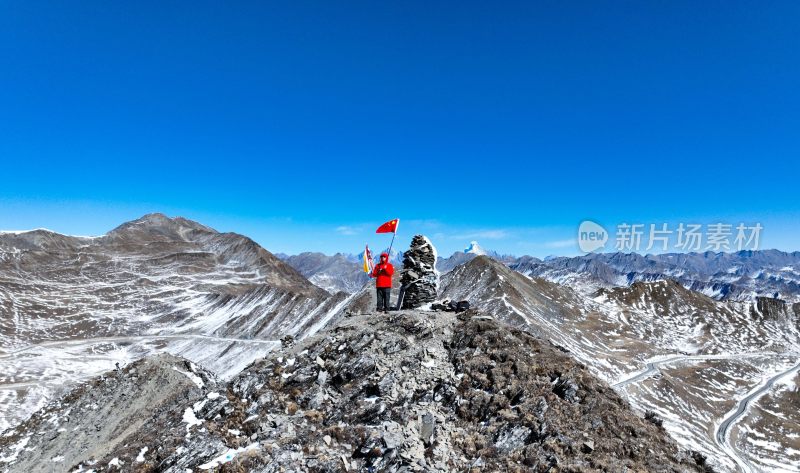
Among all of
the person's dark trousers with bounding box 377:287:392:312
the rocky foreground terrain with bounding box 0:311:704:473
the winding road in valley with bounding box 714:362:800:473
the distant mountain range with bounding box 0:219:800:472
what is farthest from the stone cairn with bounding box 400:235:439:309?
the winding road in valley with bounding box 714:362:800:473

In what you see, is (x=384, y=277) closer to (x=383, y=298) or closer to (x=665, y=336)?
(x=383, y=298)

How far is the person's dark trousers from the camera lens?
29.5m

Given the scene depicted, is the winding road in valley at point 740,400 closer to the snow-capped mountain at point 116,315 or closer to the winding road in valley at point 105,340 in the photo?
the snow-capped mountain at point 116,315

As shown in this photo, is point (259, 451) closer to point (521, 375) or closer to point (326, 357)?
point (326, 357)

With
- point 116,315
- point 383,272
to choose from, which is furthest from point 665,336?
point 116,315

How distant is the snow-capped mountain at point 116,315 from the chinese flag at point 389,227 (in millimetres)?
65372

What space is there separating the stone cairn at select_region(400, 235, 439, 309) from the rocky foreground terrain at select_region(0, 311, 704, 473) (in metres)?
4.93

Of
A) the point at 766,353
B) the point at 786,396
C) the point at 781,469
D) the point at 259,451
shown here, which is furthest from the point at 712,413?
the point at 259,451

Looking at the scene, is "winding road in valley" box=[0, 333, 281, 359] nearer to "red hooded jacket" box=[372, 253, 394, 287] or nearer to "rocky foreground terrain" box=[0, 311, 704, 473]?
"red hooded jacket" box=[372, 253, 394, 287]

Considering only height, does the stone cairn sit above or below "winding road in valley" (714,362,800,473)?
above

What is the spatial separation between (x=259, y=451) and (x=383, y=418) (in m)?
4.60

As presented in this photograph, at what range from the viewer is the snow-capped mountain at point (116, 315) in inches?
3674

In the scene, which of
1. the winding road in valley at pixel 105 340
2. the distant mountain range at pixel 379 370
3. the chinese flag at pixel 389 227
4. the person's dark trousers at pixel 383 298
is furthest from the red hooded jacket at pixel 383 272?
the winding road in valley at pixel 105 340

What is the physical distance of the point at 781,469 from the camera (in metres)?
57.3
